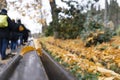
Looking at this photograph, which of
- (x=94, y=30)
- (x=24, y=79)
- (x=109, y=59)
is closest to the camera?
(x=24, y=79)

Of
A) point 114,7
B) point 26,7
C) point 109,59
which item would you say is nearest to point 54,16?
point 26,7

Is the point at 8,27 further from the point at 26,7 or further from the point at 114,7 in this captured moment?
the point at 114,7

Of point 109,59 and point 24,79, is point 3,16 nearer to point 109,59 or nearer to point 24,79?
point 109,59

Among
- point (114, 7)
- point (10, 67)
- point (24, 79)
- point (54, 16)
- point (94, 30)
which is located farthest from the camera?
point (114, 7)

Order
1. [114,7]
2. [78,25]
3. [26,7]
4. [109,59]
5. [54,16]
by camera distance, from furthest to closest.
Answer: [114,7] → [26,7] → [54,16] → [78,25] → [109,59]

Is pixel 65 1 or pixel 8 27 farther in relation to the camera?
pixel 65 1

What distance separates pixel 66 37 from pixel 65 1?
253 centimetres

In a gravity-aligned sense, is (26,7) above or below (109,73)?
above

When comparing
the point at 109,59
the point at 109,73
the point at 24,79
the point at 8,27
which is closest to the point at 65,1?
the point at 8,27

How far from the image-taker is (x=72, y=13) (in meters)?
24.1

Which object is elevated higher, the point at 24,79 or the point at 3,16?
the point at 3,16

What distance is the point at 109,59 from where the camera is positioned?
8086 mm

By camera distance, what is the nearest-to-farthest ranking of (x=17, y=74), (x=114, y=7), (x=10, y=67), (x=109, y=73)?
(x=17, y=74), (x=10, y=67), (x=109, y=73), (x=114, y=7)

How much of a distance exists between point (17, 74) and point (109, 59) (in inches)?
171
